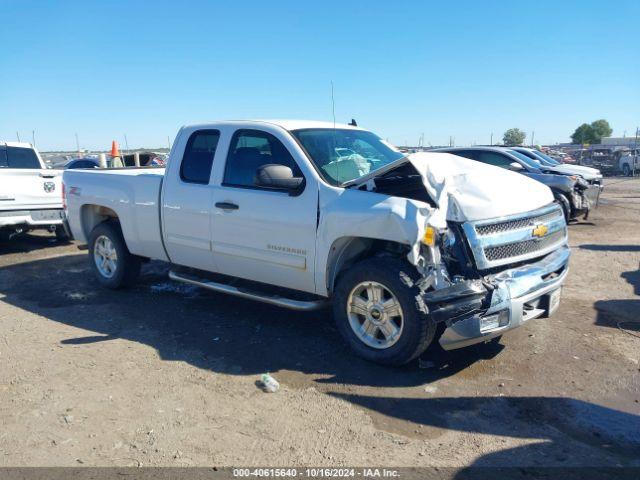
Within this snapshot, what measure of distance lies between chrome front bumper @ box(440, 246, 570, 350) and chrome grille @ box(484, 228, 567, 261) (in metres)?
0.12

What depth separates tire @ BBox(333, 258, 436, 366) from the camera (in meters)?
4.12

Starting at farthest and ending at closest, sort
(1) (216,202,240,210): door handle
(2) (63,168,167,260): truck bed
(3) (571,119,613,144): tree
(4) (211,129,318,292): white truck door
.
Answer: (3) (571,119,613,144): tree
(2) (63,168,167,260): truck bed
(1) (216,202,240,210): door handle
(4) (211,129,318,292): white truck door

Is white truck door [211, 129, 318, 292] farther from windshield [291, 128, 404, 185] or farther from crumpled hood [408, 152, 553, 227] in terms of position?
crumpled hood [408, 152, 553, 227]

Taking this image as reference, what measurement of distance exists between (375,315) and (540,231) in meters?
1.55

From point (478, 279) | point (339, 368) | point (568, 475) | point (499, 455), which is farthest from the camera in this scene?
point (339, 368)

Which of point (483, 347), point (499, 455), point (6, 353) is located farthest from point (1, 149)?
point (499, 455)

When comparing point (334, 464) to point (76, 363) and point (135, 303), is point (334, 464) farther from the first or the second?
point (135, 303)

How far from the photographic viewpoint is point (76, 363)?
15.5 ft

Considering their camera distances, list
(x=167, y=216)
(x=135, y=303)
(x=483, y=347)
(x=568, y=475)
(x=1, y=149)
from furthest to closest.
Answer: (x=1, y=149), (x=135, y=303), (x=167, y=216), (x=483, y=347), (x=568, y=475)

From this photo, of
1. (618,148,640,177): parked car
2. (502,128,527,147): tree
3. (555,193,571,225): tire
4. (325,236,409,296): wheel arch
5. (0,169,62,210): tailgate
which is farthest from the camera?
(502,128,527,147): tree

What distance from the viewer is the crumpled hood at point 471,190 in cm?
411

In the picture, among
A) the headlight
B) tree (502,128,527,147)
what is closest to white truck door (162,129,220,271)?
the headlight

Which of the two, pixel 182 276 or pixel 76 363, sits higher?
pixel 182 276

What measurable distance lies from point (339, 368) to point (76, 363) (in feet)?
7.62
